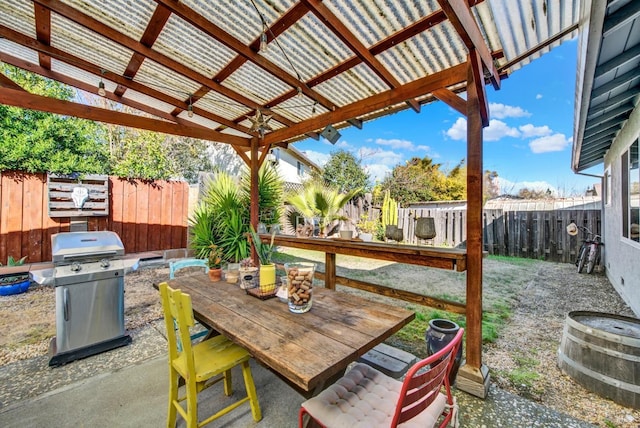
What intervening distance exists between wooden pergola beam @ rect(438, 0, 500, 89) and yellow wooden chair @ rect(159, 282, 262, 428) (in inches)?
77.7

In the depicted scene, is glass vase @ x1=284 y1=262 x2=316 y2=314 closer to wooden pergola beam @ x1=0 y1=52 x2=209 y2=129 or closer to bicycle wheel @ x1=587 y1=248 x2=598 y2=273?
wooden pergola beam @ x1=0 y1=52 x2=209 y2=129

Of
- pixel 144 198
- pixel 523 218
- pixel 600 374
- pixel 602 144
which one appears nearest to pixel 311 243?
pixel 600 374

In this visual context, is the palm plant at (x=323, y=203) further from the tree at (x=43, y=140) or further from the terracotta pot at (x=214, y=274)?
the tree at (x=43, y=140)

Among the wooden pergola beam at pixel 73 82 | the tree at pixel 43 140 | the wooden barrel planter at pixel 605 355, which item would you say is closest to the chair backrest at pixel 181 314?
the wooden barrel planter at pixel 605 355

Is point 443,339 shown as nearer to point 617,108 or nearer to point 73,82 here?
point 617,108

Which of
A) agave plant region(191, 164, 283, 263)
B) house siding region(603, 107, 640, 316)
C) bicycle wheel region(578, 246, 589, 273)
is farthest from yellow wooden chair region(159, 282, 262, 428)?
bicycle wheel region(578, 246, 589, 273)

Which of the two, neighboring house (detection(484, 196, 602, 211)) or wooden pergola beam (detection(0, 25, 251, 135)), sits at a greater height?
wooden pergola beam (detection(0, 25, 251, 135))

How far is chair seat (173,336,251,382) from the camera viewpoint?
60.2 inches

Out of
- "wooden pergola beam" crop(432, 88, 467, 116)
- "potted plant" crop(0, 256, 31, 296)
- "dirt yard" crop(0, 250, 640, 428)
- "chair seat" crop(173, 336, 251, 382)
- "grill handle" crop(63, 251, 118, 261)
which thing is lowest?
"dirt yard" crop(0, 250, 640, 428)

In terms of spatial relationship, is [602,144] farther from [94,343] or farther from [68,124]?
[68,124]

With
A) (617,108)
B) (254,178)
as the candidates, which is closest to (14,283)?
(254,178)

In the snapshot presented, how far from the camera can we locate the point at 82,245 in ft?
8.21

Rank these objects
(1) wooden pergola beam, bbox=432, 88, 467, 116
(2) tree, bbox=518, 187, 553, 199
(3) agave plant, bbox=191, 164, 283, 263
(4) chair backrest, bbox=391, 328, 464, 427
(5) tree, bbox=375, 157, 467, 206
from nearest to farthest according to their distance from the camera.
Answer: (4) chair backrest, bbox=391, 328, 464, 427 < (1) wooden pergola beam, bbox=432, 88, 467, 116 < (3) agave plant, bbox=191, 164, 283, 263 < (5) tree, bbox=375, 157, 467, 206 < (2) tree, bbox=518, 187, 553, 199

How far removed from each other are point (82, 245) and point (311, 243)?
2.15 meters
